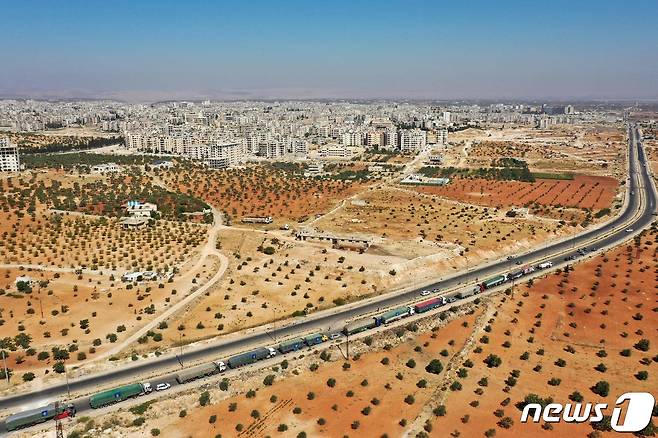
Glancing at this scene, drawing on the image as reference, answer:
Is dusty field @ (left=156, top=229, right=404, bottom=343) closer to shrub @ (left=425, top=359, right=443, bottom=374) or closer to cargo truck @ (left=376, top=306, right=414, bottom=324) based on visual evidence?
cargo truck @ (left=376, top=306, right=414, bottom=324)

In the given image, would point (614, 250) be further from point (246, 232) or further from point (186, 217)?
point (186, 217)

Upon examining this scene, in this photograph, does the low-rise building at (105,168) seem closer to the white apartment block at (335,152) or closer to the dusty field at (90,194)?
the dusty field at (90,194)

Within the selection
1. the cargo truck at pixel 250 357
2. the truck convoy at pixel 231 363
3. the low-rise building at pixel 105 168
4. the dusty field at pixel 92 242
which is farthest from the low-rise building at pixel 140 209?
the cargo truck at pixel 250 357

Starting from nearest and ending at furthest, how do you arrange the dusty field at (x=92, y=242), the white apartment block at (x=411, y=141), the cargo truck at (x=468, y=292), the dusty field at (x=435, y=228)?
1. the cargo truck at (x=468, y=292)
2. the dusty field at (x=92, y=242)
3. the dusty field at (x=435, y=228)
4. the white apartment block at (x=411, y=141)

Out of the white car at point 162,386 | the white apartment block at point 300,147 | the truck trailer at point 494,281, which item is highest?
the white apartment block at point 300,147

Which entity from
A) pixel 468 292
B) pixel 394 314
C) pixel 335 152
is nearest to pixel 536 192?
pixel 468 292

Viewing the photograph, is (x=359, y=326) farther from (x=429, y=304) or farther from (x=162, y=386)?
(x=162, y=386)
